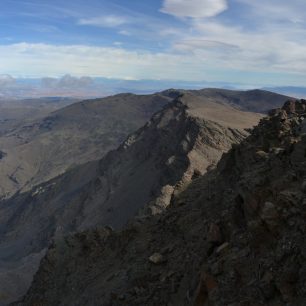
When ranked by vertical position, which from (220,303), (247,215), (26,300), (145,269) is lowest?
(26,300)

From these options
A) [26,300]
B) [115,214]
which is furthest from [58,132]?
[26,300]

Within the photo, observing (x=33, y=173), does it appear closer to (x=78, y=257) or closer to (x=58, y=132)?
(x=58, y=132)

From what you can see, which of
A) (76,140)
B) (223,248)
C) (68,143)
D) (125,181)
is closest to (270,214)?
(223,248)

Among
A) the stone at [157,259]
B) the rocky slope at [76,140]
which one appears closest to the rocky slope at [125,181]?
the stone at [157,259]

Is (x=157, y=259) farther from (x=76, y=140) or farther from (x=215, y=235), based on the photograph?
(x=76, y=140)

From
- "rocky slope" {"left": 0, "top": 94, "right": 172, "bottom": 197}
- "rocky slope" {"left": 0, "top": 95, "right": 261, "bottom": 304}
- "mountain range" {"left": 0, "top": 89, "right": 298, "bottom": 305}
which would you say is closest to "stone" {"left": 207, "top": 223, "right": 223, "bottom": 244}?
"mountain range" {"left": 0, "top": 89, "right": 298, "bottom": 305}

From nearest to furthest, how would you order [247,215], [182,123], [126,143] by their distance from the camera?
[247,215]
[182,123]
[126,143]
